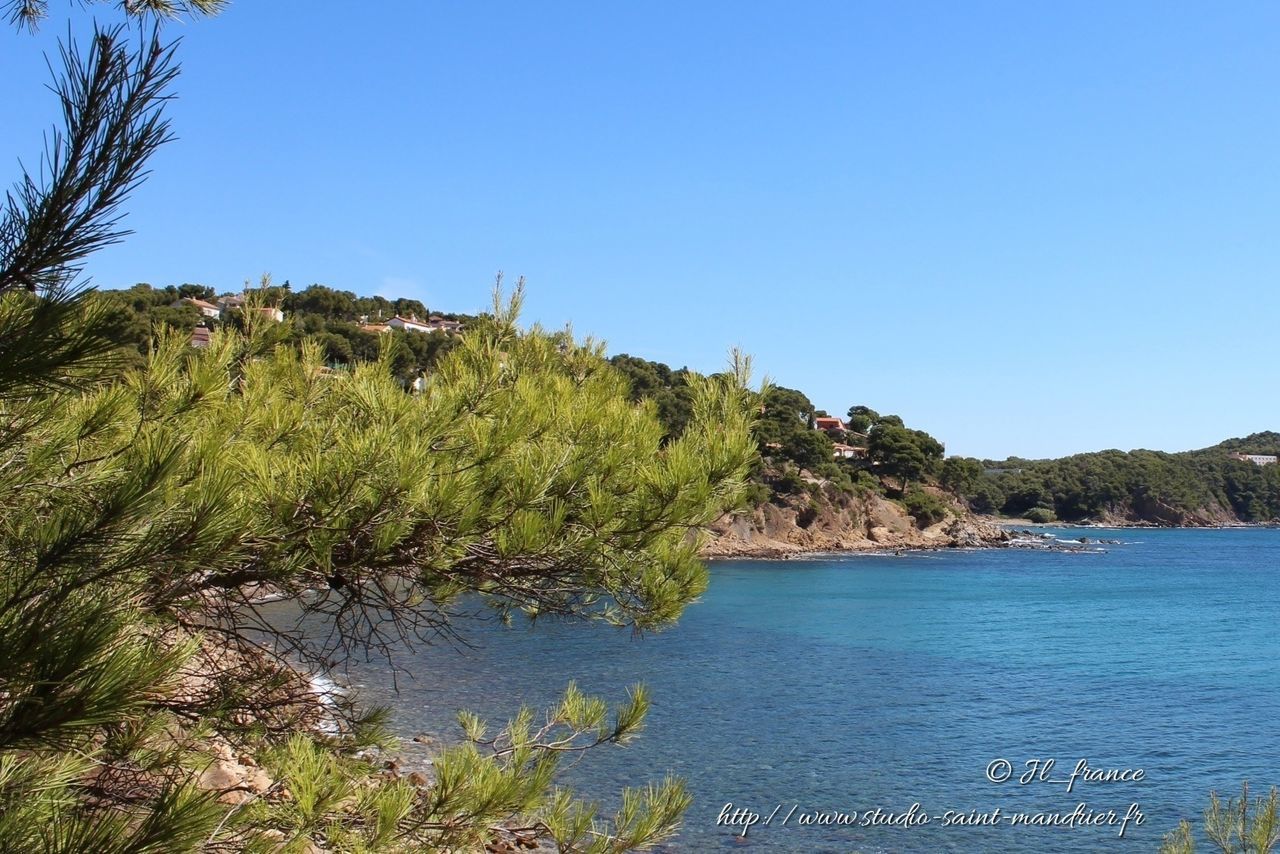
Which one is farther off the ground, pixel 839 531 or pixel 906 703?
pixel 839 531

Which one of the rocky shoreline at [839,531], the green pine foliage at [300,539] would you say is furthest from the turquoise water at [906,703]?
the rocky shoreline at [839,531]

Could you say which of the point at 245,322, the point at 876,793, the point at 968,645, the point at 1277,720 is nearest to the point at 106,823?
the point at 245,322

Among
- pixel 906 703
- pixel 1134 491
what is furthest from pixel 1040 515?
pixel 906 703

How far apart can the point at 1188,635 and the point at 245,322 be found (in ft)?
89.4

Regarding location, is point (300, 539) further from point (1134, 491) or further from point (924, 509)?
point (1134, 491)

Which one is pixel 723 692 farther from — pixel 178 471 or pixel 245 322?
pixel 178 471

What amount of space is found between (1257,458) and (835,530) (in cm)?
9303

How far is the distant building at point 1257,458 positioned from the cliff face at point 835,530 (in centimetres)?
7084

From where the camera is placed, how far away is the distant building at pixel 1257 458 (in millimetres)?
113006

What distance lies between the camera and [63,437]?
9.09 ft

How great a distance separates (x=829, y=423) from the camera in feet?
258

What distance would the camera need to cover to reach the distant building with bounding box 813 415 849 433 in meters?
76.9

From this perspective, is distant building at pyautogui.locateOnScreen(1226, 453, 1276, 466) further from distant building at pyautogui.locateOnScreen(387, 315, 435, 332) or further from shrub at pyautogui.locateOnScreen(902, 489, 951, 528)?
distant building at pyautogui.locateOnScreen(387, 315, 435, 332)

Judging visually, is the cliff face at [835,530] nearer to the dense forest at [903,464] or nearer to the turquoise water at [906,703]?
the dense forest at [903,464]
